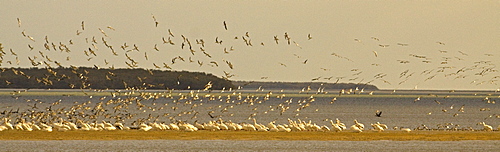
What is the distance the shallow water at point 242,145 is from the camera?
1676 inches

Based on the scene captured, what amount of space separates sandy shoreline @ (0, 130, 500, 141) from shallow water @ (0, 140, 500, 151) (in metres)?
1.41

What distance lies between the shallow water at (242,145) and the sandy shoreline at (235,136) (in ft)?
4.62

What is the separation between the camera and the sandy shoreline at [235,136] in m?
47.1

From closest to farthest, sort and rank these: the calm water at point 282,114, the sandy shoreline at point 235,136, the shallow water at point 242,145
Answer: the shallow water at point 242,145
the sandy shoreline at point 235,136
the calm water at point 282,114

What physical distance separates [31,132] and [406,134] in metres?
19.5

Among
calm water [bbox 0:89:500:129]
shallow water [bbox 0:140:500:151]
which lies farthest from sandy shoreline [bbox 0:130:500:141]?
calm water [bbox 0:89:500:129]

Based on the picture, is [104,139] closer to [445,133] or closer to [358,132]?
[358,132]

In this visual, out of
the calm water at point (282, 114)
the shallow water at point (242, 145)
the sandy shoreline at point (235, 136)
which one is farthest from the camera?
the calm water at point (282, 114)

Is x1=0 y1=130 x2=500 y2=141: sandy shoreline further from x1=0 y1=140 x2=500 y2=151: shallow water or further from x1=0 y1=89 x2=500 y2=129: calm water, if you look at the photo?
x1=0 y1=89 x2=500 y2=129: calm water

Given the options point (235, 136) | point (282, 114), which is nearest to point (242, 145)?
point (235, 136)

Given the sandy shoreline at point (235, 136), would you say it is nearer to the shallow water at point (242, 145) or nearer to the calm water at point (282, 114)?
the shallow water at point (242, 145)

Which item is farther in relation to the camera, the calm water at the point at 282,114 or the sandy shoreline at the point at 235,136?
the calm water at the point at 282,114

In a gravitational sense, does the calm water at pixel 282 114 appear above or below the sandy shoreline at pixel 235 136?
above

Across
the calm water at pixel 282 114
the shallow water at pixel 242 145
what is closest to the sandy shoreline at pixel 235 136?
the shallow water at pixel 242 145
